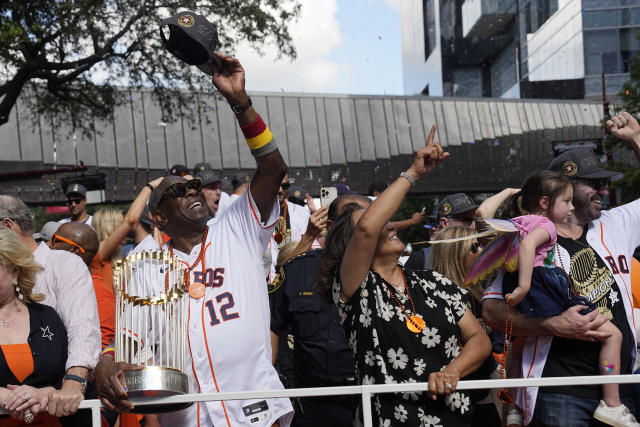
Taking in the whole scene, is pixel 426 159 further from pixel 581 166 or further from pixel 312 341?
pixel 312 341

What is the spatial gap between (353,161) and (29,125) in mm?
10475

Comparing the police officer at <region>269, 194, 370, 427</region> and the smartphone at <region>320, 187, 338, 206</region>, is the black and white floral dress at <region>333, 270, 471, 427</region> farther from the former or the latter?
the smartphone at <region>320, 187, 338, 206</region>

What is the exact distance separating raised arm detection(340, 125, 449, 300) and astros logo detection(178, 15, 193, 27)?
1101mm

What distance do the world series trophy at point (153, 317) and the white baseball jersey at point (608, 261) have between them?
1.72m

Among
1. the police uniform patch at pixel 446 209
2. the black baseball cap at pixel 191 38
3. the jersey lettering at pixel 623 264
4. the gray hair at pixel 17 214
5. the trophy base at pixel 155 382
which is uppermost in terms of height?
the black baseball cap at pixel 191 38

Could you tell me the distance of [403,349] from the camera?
3508 mm

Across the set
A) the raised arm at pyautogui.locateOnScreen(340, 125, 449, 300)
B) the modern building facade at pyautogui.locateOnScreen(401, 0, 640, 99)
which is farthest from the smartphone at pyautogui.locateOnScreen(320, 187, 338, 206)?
the modern building facade at pyautogui.locateOnScreen(401, 0, 640, 99)

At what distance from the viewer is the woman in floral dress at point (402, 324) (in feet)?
11.2

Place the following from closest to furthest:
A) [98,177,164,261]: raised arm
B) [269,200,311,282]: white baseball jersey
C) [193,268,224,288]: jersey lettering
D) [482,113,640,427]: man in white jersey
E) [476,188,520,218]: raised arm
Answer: [193,268,224,288]: jersey lettering
[482,113,640,427]: man in white jersey
[476,188,520,218]: raised arm
[98,177,164,261]: raised arm
[269,200,311,282]: white baseball jersey

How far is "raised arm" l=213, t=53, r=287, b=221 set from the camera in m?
3.44

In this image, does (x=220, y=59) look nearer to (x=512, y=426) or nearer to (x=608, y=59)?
(x=512, y=426)

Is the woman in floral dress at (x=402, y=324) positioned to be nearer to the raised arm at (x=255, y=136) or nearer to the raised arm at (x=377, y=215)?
the raised arm at (x=377, y=215)

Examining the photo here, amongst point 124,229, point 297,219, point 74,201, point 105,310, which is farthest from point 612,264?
point 74,201

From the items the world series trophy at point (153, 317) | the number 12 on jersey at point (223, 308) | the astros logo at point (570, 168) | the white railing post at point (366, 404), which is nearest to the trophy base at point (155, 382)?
the world series trophy at point (153, 317)
